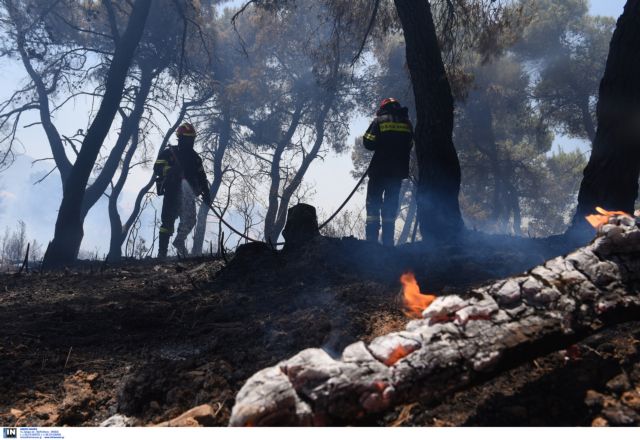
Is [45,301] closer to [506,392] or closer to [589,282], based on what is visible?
[506,392]

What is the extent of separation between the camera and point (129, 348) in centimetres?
256

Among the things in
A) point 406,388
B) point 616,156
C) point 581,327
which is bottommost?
point 406,388

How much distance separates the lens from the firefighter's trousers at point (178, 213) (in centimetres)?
670

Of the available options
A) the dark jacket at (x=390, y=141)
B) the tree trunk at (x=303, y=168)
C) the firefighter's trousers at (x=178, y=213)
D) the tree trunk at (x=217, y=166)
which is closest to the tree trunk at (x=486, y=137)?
the tree trunk at (x=303, y=168)

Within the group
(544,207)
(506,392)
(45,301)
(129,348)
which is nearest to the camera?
(506,392)

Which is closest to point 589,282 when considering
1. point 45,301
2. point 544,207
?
point 45,301

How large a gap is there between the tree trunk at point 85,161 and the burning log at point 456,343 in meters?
6.80

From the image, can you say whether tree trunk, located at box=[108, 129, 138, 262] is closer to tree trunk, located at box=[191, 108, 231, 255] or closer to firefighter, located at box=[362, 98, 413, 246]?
tree trunk, located at box=[191, 108, 231, 255]

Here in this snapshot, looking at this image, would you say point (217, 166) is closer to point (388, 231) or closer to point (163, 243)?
point (163, 243)

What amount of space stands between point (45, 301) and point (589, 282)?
13.2 feet

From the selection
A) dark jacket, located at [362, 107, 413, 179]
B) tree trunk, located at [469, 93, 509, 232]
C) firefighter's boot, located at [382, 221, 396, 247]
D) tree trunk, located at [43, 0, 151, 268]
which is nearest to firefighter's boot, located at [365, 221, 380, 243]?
firefighter's boot, located at [382, 221, 396, 247]

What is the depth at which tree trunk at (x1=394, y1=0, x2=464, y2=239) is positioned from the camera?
451 centimetres

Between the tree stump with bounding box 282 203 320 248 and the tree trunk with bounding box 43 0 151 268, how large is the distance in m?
4.67

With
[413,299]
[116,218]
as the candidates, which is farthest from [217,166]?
[413,299]
